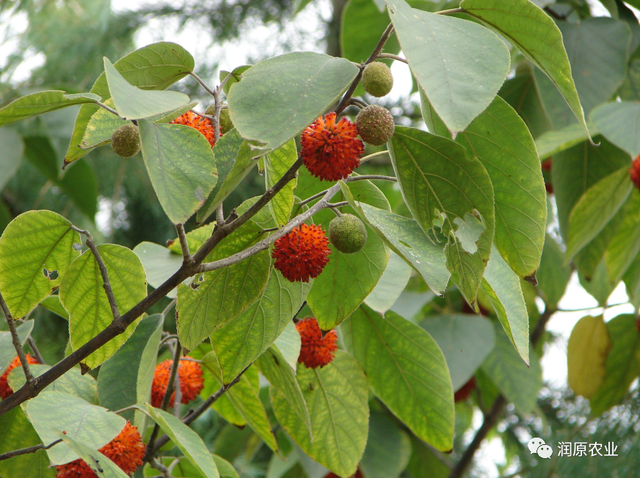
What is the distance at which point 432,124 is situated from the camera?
25.9 inches

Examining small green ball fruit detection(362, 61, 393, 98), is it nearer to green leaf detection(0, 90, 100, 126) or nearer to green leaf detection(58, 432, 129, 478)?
green leaf detection(0, 90, 100, 126)

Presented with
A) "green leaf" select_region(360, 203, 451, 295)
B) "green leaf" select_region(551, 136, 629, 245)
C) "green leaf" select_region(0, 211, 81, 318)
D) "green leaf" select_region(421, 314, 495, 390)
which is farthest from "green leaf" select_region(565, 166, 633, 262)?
"green leaf" select_region(0, 211, 81, 318)

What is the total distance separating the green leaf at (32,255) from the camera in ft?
2.30

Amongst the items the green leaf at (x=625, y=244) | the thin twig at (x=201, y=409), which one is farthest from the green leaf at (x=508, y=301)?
the green leaf at (x=625, y=244)

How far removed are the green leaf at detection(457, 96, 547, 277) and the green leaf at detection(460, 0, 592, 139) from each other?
0.06 m

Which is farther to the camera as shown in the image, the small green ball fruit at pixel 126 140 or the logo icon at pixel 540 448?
the logo icon at pixel 540 448

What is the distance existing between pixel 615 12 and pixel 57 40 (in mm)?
1838

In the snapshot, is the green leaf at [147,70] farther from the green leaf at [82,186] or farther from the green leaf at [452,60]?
the green leaf at [82,186]

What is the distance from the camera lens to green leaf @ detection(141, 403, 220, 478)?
22.4 inches

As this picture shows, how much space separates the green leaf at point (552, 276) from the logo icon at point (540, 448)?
434 millimetres

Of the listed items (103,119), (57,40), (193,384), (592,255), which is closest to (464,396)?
(592,255)

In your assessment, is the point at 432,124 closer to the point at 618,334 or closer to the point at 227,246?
the point at 227,246

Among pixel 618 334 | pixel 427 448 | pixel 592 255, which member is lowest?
pixel 427 448

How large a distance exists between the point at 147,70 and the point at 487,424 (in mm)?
1305
